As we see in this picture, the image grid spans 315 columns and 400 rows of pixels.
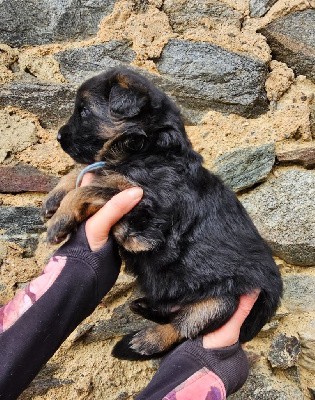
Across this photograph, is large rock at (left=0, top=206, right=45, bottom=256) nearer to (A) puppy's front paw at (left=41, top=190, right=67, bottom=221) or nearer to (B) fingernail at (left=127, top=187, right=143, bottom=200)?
(A) puppy's front paw at (left=41, top=190, right=67, bottom=221)

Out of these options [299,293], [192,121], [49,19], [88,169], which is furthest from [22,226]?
[299,293]

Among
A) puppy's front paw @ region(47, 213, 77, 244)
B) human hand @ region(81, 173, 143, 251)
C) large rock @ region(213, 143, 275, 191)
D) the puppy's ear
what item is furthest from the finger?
large rock @ region(213, 143, 275, 191)

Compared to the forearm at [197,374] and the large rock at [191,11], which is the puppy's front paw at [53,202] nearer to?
the forearm at [197,374]

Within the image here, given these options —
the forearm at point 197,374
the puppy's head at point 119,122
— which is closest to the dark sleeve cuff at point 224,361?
the forearm at point 197,374

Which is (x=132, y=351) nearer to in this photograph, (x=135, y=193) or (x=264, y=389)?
(x=135, y=193)

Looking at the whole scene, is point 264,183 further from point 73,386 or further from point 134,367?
point 73,386

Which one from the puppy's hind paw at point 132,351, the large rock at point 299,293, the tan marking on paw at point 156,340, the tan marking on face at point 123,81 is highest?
A: the tan marking on face at point 123,81

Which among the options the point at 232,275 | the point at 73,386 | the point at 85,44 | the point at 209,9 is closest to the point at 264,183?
the point at 232,275
